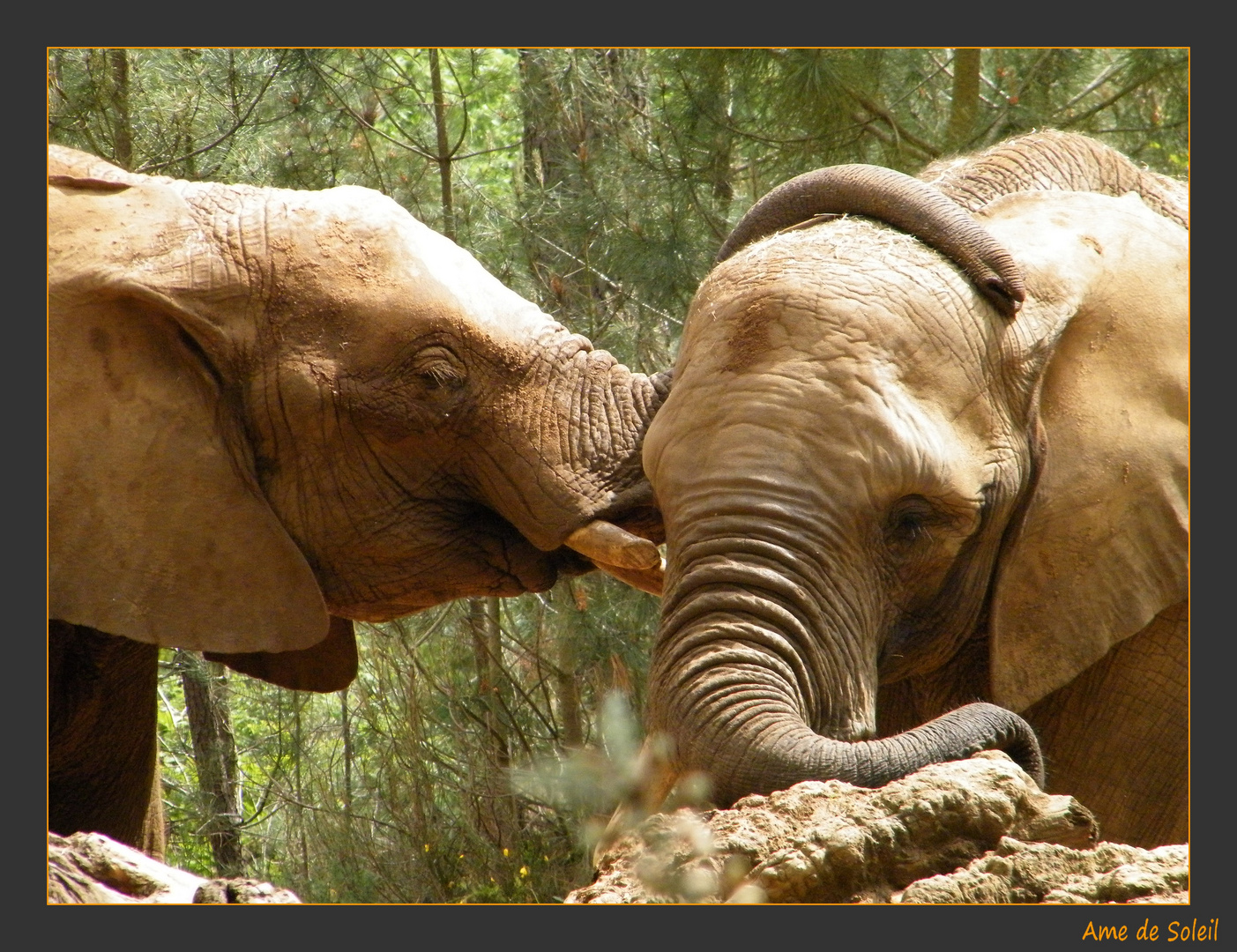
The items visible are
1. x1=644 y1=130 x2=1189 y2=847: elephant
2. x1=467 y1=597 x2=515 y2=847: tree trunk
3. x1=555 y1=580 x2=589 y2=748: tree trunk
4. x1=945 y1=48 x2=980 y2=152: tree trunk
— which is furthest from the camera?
x1=467 y1=597 x2=515 y2=847: tree trunk

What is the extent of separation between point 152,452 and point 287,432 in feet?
1.26

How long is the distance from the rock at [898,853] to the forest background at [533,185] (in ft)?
14.1

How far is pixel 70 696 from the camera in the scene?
5098 mm

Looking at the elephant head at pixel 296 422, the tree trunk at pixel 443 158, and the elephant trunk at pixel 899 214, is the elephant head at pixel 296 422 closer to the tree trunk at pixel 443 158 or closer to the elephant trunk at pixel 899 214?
the elephant trunk at pixel 899 214

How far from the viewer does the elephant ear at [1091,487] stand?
12.9ft

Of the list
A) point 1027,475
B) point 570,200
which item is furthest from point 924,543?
point 570,200

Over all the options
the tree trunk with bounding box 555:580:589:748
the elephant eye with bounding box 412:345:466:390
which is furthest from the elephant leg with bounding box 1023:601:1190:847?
the tree trunk with bounding box 555:580:589:748

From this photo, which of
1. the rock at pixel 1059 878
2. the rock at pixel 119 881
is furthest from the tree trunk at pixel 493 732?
the rock at pixel 1059 878

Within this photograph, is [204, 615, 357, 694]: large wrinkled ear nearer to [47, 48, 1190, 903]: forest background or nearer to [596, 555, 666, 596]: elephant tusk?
[596, 555, 666, 596]: elephant tusk

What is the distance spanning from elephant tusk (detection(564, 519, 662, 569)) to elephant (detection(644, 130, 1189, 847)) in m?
0.77

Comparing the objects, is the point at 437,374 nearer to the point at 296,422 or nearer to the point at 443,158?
the point at 296,422

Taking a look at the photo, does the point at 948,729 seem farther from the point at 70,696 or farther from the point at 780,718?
the point at 70,696

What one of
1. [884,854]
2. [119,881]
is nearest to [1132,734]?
[884,854]

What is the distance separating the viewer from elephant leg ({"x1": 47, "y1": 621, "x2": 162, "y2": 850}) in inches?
200
